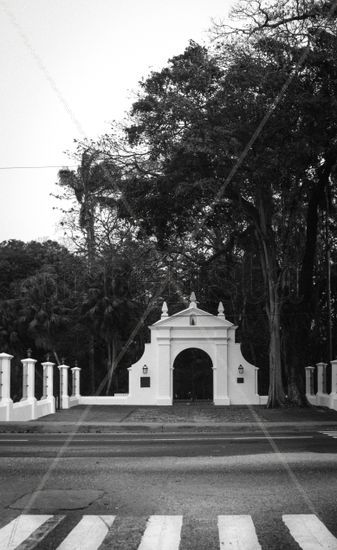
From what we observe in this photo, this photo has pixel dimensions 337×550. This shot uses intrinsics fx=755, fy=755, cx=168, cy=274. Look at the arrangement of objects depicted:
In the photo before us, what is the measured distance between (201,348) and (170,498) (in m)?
26.7

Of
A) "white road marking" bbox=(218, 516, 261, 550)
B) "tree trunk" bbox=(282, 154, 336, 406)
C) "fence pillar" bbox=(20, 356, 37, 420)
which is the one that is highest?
"tree trunk" bbox=(282, 154, 336, 406)

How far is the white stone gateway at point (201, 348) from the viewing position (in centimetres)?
3481

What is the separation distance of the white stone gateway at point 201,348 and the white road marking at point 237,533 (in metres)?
27.6

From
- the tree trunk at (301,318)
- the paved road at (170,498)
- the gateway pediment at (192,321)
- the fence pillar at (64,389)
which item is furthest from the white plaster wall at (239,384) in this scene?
the paved road at (170,498)

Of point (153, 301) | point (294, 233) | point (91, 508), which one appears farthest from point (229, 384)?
point (91, 508)

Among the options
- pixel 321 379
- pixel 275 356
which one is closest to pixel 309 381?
pixel 321 379

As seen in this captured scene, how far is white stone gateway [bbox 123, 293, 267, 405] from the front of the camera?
34812mm

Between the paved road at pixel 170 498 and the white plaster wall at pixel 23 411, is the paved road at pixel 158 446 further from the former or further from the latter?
Answer: the white plaster wall at pixel 23 411

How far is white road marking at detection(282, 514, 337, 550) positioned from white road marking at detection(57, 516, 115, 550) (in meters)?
1.67

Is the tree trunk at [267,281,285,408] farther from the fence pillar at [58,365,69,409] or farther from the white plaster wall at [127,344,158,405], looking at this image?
the fence pillar at [58,365,69,409]

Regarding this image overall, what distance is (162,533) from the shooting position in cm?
670

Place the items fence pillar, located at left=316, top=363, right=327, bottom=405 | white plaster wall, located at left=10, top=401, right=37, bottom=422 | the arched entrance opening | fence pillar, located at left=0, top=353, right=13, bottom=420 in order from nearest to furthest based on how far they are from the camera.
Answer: fence pillar, located at left=0, top=353, right=13, bottom=420, white plaster wall, located at left=10, top=401, right=37, bottom=422, fence pillar, located at left=316, top=363, right=327, bottom=405, the arched entrance opening

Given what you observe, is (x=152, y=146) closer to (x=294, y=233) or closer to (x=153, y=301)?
(x=294, y=233)

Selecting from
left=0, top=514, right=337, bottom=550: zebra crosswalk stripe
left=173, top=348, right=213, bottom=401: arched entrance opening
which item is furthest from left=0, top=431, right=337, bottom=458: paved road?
left=173, top=348, right=213, bottom=401: arched entrance opening
